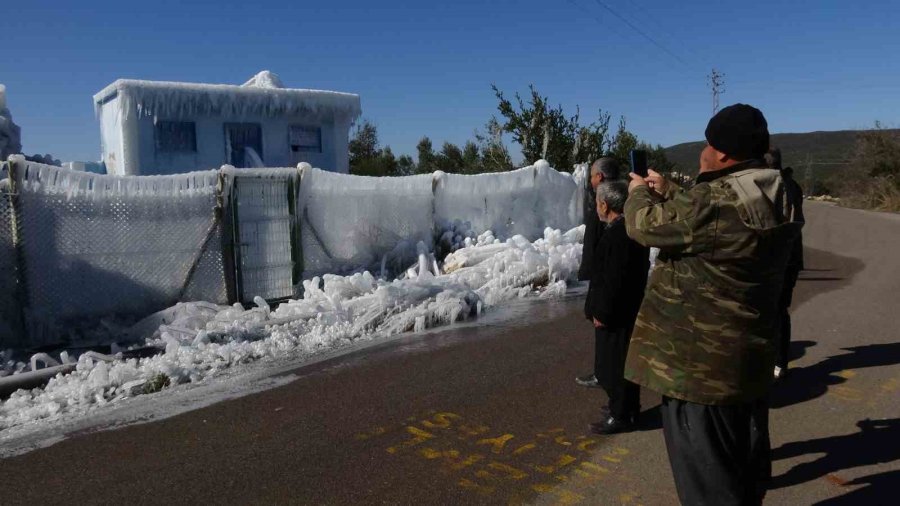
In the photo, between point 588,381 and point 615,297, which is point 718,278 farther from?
point 588,381

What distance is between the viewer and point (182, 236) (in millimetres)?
8133

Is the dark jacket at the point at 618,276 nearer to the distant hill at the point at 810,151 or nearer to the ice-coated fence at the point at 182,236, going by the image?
the ice-coated fence at the point at 182,236

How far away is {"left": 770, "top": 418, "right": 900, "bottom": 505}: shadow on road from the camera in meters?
3.51

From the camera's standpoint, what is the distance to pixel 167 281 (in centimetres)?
802

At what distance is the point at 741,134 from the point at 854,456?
259 centimetres

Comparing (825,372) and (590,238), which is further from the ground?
(590,238)

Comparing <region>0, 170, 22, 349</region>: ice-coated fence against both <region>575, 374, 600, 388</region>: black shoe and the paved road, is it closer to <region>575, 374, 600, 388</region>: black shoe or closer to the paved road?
the paved road

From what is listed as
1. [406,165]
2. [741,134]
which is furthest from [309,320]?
[406,165]

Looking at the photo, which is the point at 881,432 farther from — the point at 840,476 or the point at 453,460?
the point at 453,460

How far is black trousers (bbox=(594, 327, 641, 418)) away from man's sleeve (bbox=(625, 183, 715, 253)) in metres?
1.89

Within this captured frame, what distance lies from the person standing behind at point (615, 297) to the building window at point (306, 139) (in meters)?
14.9

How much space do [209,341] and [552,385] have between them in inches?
140

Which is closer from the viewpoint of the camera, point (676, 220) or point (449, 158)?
point (676, 220)

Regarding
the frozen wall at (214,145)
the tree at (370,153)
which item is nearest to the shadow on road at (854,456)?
the frozen wall at (214,145)
